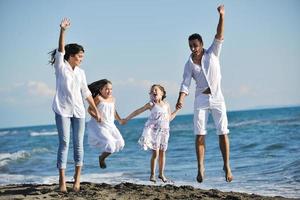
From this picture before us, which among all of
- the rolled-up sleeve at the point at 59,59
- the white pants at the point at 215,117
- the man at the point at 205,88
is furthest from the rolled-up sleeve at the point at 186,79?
the rolled-up sleeve at the point at 59,59

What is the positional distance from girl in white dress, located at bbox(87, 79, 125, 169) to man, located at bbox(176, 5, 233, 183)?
1.20 meters

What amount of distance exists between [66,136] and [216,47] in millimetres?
2569

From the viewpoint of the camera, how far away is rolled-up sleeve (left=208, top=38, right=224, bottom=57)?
7.11 metres

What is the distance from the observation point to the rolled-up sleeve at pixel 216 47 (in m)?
7.11

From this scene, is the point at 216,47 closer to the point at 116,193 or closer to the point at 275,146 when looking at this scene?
the point at 116,193

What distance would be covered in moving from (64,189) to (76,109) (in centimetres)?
116

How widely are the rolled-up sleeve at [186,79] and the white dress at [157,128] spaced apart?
946 millimetres

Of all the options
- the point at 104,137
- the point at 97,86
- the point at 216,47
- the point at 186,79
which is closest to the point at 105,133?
the point at 104,137

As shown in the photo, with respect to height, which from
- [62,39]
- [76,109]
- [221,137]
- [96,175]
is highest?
[62,39]

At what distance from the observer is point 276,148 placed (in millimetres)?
15500


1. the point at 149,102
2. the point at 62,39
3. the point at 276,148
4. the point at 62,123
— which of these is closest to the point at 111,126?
the point at 149,102

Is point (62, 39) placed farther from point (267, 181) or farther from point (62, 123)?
point (267, 181)

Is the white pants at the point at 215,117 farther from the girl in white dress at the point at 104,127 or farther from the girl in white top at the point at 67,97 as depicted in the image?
the girl in white top at the point at 67,97

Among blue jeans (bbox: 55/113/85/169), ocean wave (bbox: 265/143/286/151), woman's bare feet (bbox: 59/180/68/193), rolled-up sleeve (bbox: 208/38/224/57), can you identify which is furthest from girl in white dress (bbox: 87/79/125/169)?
ocean wave (bbox: 265/143/286/151)
